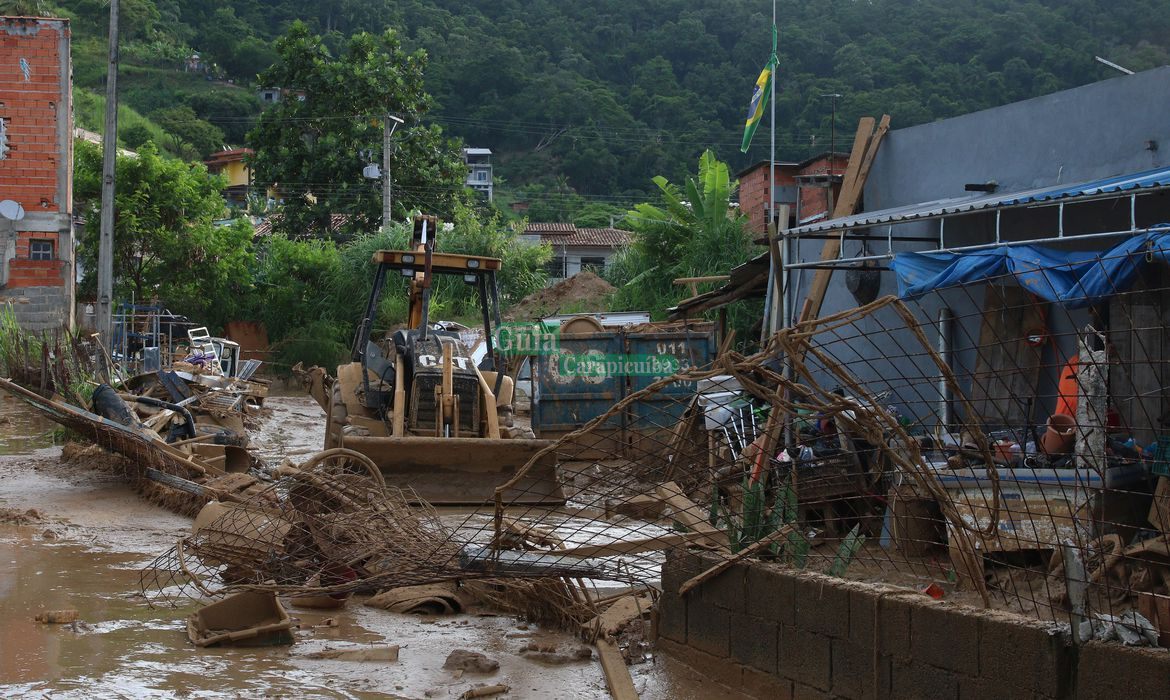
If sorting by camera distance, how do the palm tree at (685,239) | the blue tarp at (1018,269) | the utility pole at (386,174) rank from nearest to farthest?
the blue tarp at (1018,269), the palm tree at (685,239), the utility pole at (386,174)

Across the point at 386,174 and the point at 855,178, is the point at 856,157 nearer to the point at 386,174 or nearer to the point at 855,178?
the point at 855,178

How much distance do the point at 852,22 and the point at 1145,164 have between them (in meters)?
47.6

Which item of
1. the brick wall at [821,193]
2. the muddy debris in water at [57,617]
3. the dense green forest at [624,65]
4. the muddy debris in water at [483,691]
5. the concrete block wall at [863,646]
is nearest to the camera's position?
the concrete block wall at [863,646]

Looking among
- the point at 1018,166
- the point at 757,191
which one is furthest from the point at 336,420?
the point at 757,191

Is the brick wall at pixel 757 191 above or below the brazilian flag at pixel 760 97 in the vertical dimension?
below

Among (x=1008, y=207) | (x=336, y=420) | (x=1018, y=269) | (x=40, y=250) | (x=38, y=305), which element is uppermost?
(x=40, y=250)

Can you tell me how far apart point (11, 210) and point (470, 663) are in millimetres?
21443

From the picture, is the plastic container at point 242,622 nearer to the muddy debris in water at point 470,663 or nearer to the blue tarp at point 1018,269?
the muddy debris in water at point 470,663

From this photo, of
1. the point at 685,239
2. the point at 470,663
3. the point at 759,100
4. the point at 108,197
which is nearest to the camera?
the point at 470,663

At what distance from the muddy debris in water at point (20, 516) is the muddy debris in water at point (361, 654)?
512cm

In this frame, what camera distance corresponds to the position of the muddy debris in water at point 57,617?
7.10 meters

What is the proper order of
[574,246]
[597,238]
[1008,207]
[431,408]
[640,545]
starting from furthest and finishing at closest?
[597,238] → [574,246] → [431,408] → [1008,207] → [640,545]

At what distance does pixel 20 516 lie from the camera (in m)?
10.6

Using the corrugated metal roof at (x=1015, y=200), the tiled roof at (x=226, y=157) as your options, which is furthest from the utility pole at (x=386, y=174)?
the corrugated metal roof at (x=1015, y=200)
